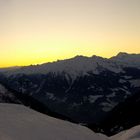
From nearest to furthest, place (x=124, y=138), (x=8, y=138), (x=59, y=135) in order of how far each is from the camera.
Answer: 1. (x=8, y=138)
2. (x=59, y=135)
3. (x=124, y=138)

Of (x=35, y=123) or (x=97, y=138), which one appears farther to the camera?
(x=97, y=138)

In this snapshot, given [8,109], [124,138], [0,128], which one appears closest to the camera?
→ [0,128]

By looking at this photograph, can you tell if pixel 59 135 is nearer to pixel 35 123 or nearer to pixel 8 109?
pixel 35 123

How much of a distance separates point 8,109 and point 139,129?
34.0 ft

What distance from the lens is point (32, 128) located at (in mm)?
22844

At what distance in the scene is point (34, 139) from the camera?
835 inches

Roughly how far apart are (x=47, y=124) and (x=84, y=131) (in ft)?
11.4

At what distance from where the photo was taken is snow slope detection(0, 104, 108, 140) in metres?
21.3

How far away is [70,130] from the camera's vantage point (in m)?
26.0

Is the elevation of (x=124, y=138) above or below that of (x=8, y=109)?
below

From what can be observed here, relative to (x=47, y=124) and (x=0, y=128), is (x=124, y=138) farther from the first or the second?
(x=0, y=128)

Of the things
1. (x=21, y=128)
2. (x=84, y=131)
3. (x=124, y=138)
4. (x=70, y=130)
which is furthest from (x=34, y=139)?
(x=124, y=138)

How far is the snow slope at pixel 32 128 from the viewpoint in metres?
21.3

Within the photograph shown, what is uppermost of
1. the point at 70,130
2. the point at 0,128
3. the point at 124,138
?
the point at 0,128
